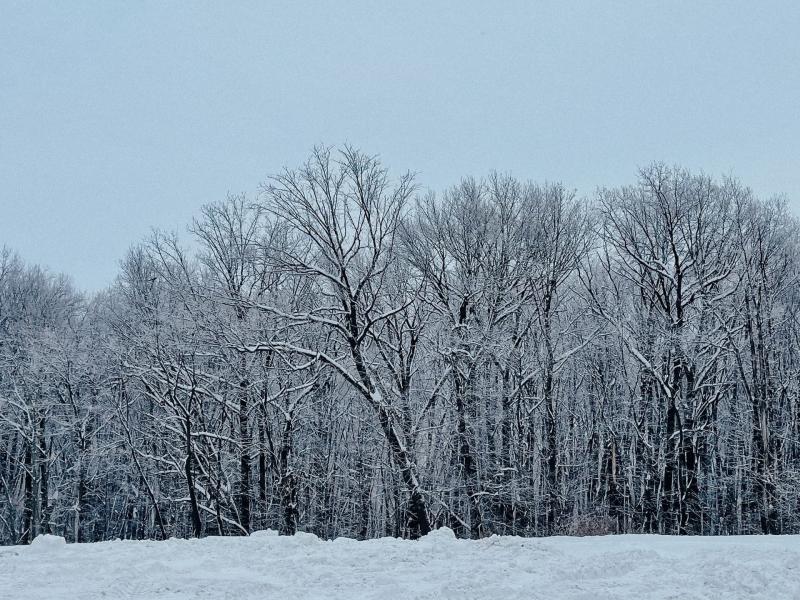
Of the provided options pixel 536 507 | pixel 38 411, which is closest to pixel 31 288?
pixel 38 411

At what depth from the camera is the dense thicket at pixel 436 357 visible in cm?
2128

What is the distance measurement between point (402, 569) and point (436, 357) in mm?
15882

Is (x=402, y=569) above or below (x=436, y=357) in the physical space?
below

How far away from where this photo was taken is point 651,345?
2292 cm

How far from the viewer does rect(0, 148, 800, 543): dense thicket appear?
2128 cm

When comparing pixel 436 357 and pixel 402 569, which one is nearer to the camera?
pixel 402 569

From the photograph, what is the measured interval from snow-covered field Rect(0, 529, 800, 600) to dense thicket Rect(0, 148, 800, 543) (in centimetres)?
953

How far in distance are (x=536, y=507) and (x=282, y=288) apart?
45.0 ft

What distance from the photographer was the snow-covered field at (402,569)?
725 centimetres

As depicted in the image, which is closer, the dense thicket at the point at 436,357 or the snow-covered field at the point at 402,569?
the snow-covered field at the point at 402,569

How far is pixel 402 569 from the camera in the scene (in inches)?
340

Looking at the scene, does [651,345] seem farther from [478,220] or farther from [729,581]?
[729,581]

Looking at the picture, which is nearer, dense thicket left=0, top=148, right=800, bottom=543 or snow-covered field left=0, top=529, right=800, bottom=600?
snow-covered field left=0, top=529, right=800, bottom=600

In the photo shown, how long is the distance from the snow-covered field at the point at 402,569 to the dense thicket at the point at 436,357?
9.53 meters
